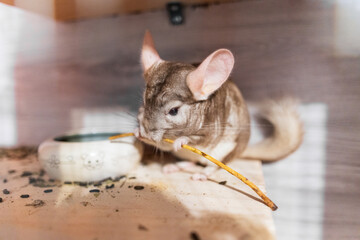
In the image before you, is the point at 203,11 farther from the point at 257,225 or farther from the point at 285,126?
the point at 257,225

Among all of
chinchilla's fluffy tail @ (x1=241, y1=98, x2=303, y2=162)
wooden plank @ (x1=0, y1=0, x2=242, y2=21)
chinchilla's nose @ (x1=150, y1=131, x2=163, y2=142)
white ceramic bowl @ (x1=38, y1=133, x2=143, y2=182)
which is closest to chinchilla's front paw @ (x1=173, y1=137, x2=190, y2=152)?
chinchilla's nose @ (x1=150, y1=131, x2=163, y2=142)

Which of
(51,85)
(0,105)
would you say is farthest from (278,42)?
(0,105)

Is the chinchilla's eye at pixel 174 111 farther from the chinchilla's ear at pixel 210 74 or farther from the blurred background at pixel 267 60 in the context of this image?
the blurred background at pixel 267 60

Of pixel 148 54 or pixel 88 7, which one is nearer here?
pixel 148 54

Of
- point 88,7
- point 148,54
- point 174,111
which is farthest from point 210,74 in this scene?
point 88,7

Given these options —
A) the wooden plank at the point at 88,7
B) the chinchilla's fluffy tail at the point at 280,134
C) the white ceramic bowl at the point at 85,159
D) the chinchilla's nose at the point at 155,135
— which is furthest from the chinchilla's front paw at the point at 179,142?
the wooden plank at the point at 88,7

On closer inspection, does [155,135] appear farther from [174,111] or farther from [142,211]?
[142,211]
